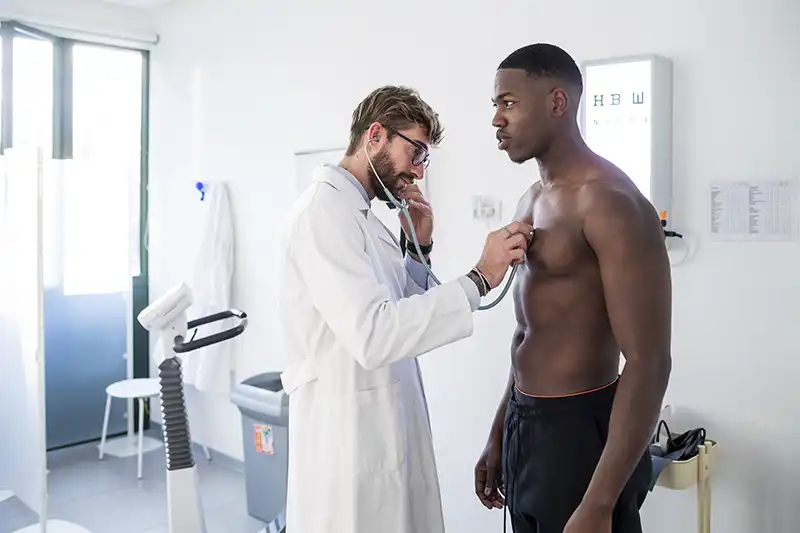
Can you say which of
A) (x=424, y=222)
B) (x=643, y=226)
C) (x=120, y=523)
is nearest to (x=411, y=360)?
(x=424, y=222)

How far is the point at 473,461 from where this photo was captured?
109 inches

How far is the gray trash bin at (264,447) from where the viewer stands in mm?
3145

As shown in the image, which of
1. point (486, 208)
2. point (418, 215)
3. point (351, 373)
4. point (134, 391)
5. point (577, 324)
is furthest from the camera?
point (134, 391)

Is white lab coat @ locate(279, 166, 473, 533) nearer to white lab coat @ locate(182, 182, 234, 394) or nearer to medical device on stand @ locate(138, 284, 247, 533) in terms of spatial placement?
medical device on stand @ locate(138, 284, 247, 533)

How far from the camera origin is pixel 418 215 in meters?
1.96

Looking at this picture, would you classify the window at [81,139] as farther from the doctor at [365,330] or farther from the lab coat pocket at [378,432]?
the lab coat pocket at [378,432]

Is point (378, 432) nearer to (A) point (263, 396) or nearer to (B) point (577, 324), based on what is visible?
(B) point (577, 324)

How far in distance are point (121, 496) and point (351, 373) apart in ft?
8.23

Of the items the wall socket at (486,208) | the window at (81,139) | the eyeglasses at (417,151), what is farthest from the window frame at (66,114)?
the eyeglasses at (417,151)

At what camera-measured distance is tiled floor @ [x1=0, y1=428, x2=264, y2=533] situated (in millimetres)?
3281

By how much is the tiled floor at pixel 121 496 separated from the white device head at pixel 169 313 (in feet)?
4.19

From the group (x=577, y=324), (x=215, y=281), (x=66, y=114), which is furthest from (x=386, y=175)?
(x=66, y=114)

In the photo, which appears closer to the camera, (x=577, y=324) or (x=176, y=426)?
(x=577, y=324)

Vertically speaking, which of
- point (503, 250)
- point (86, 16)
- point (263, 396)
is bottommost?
point (263, 396)
